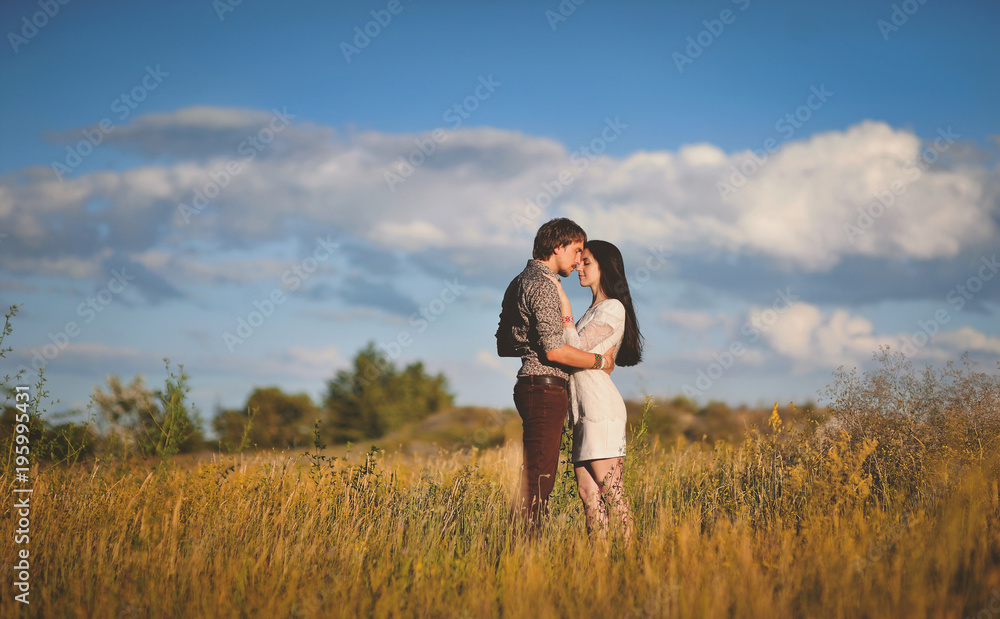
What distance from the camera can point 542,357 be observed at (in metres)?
4.86

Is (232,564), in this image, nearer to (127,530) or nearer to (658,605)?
(127,530)

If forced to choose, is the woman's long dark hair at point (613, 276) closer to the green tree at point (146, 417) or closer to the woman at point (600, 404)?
the woman at point (600, 404)

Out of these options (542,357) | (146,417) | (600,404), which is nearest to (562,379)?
(542,357)

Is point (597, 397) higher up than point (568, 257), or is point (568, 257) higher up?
point (568, 257)

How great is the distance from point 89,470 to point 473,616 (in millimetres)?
5443

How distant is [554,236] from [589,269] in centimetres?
51

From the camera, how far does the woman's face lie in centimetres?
528

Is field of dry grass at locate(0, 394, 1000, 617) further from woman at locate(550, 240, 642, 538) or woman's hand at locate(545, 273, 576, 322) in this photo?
woman's hand at locate(545, 273, 576, 322)

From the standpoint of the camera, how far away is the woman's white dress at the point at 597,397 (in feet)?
16.1

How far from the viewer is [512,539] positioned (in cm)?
495

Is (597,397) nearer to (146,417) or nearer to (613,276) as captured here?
(613,276)

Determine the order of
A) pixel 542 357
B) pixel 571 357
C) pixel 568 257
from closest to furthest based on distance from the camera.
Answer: pixel 571 357
pixel 542 357
pixel 568 257

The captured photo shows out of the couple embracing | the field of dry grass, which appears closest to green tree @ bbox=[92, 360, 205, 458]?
the field of dry grass

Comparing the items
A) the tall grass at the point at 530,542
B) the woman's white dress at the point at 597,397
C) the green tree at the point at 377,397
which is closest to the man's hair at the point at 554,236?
the woman's white dress at the point at 597,397
